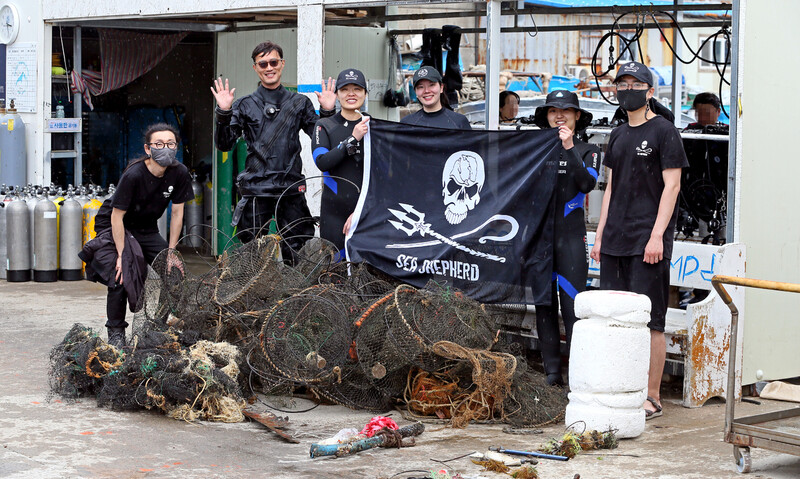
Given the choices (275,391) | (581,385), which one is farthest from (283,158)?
(581,385)

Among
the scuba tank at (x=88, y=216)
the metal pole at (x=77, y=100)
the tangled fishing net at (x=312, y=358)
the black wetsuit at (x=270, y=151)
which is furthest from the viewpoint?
the metal pole at (x=77, y=100)

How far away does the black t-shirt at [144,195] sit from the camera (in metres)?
8.16

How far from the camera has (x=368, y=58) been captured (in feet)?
45.5

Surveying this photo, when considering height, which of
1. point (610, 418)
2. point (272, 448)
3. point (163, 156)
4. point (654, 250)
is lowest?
point (272, 448)

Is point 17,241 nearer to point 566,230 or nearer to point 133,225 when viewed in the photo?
point 133,225

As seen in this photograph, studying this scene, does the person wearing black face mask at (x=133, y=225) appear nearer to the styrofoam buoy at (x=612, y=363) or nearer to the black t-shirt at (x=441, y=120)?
the black t-shirt at (x=441, y=120)

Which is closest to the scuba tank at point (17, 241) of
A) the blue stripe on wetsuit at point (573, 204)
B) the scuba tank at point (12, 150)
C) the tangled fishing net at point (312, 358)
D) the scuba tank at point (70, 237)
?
the scuba tank at point (70, 237)

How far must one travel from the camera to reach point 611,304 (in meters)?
6.55

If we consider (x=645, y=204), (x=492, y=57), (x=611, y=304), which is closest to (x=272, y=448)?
(x=611, y=304)

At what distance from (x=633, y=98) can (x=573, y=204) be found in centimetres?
92

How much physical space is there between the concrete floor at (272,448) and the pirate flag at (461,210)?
4.29 feet

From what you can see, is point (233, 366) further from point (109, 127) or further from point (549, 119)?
point (109, 127)

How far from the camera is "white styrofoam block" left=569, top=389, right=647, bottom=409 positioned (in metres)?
6.55

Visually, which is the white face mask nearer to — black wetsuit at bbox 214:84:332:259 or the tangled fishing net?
the tangled fishing net
